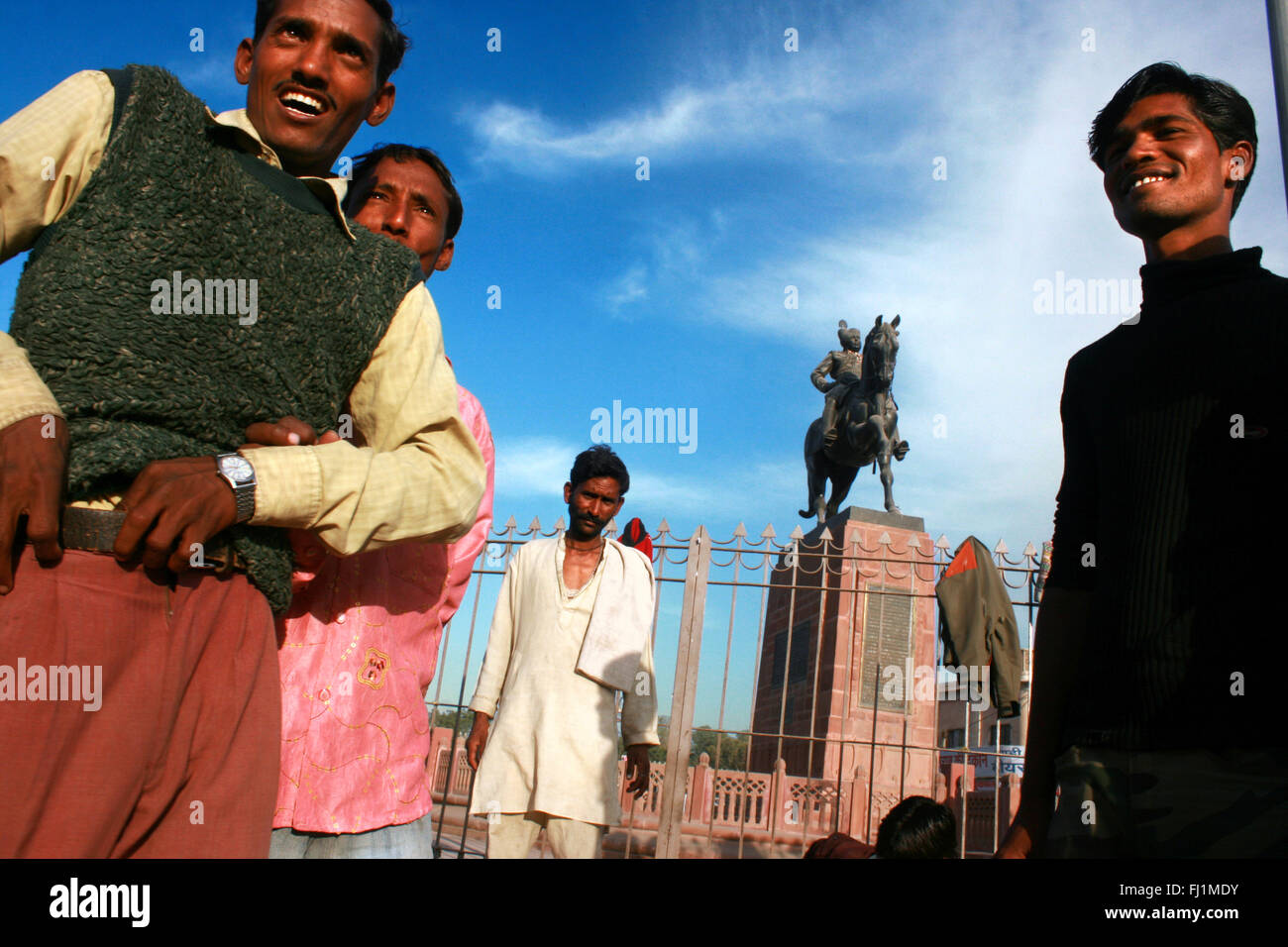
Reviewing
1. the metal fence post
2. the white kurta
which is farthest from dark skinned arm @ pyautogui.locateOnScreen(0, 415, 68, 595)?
the metal fence post

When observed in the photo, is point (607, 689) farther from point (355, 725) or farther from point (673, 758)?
point (673, 758)

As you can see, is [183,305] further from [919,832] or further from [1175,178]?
[919,832]

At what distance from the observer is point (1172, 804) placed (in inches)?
51.1

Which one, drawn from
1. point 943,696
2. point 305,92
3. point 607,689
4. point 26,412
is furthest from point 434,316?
point 943,696

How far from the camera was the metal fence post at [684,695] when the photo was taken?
595cm

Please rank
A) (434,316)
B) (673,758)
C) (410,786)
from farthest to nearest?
(673,758) < (410,786) < (434,316)

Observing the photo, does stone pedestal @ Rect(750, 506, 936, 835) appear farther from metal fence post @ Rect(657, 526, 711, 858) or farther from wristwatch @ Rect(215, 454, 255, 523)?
wristwatch @ Rect(215, 454, 255, 523)

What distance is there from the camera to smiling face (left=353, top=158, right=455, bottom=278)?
215 centimetres

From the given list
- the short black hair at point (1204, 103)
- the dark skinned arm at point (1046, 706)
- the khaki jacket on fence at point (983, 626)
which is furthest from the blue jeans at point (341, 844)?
the khaki jacket on fence at point (983, 626)

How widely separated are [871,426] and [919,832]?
9432 mm

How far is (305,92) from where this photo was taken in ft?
4.61

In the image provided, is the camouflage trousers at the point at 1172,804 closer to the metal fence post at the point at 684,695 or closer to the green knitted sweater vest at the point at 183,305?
the green knitted sweater vest at the point at 183,305

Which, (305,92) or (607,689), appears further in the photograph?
(607,689)

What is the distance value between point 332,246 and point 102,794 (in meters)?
0.83
